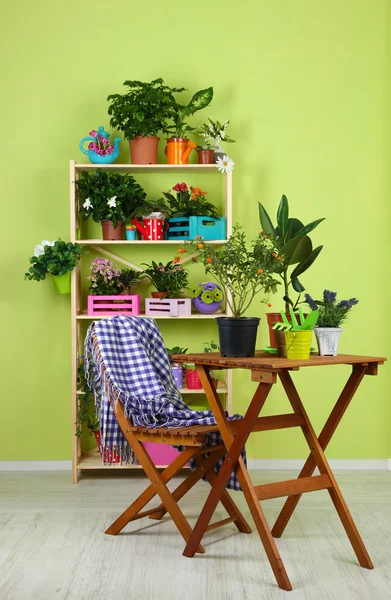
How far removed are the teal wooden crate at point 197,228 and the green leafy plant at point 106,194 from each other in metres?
0.29

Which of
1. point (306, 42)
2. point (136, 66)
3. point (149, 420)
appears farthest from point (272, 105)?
point (149, 420)

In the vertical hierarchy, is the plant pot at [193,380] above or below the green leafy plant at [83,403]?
above

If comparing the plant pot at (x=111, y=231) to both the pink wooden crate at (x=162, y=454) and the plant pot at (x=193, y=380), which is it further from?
the pink wooden crate at (x=162, y=454)

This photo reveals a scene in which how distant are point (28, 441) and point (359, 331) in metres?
2.14

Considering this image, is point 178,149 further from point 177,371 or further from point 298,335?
point 298,335

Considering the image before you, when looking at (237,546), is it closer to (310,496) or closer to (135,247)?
(310,496)

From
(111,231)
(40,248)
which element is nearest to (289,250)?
(111,231)

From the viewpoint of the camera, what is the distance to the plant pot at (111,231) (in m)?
4.23

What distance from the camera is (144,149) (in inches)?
167

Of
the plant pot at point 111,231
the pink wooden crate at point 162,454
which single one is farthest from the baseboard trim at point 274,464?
the plant pot at point 111,231

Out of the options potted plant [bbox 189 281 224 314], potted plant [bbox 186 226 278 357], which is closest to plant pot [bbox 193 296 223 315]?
potted plant [bbox 189 281 224 314]

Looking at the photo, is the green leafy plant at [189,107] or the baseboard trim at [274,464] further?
the baseboard trim at [274,464]

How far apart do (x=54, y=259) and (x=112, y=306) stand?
0.42 m

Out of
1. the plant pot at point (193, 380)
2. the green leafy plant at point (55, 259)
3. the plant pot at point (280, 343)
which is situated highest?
the green leafy plant at point (55, 259)
